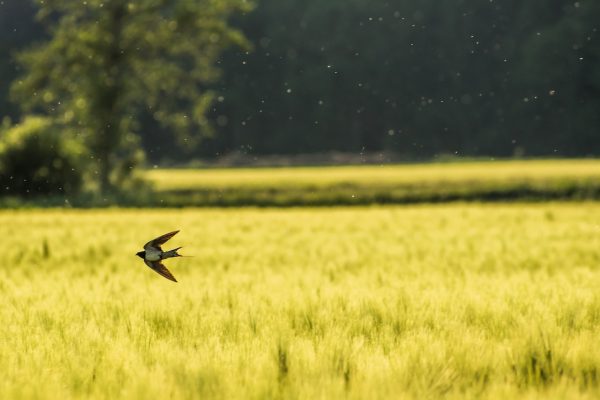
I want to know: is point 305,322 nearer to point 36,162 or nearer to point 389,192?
point 389,192

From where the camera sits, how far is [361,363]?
473cm

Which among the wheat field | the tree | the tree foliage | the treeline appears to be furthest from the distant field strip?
the treeline

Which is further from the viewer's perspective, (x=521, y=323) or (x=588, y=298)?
(x=588, y=298)

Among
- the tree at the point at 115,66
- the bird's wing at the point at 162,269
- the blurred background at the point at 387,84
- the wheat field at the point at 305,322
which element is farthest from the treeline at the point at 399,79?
the bird's wing at the point at 162,269

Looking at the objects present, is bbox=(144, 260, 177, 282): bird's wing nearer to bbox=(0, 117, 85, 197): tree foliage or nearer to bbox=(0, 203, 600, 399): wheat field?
bbox=(0, 203, 600, 399): wheat field

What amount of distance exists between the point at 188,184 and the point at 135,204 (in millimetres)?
12091

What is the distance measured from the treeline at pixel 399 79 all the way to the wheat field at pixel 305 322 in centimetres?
6906

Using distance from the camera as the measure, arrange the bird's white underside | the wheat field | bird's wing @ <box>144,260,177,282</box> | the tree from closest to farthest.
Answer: the wheat field → bird's wing @ <box>144,260,177,282</box> → the bird's white underside → the tree

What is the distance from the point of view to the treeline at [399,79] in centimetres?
7912

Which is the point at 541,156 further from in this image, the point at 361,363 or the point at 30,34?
the point at 361,363

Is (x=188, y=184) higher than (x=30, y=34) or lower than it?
lower

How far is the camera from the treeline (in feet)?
260

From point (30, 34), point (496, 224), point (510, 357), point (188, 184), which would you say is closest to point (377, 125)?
point (30, 34)

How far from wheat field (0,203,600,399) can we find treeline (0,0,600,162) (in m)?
69.1
